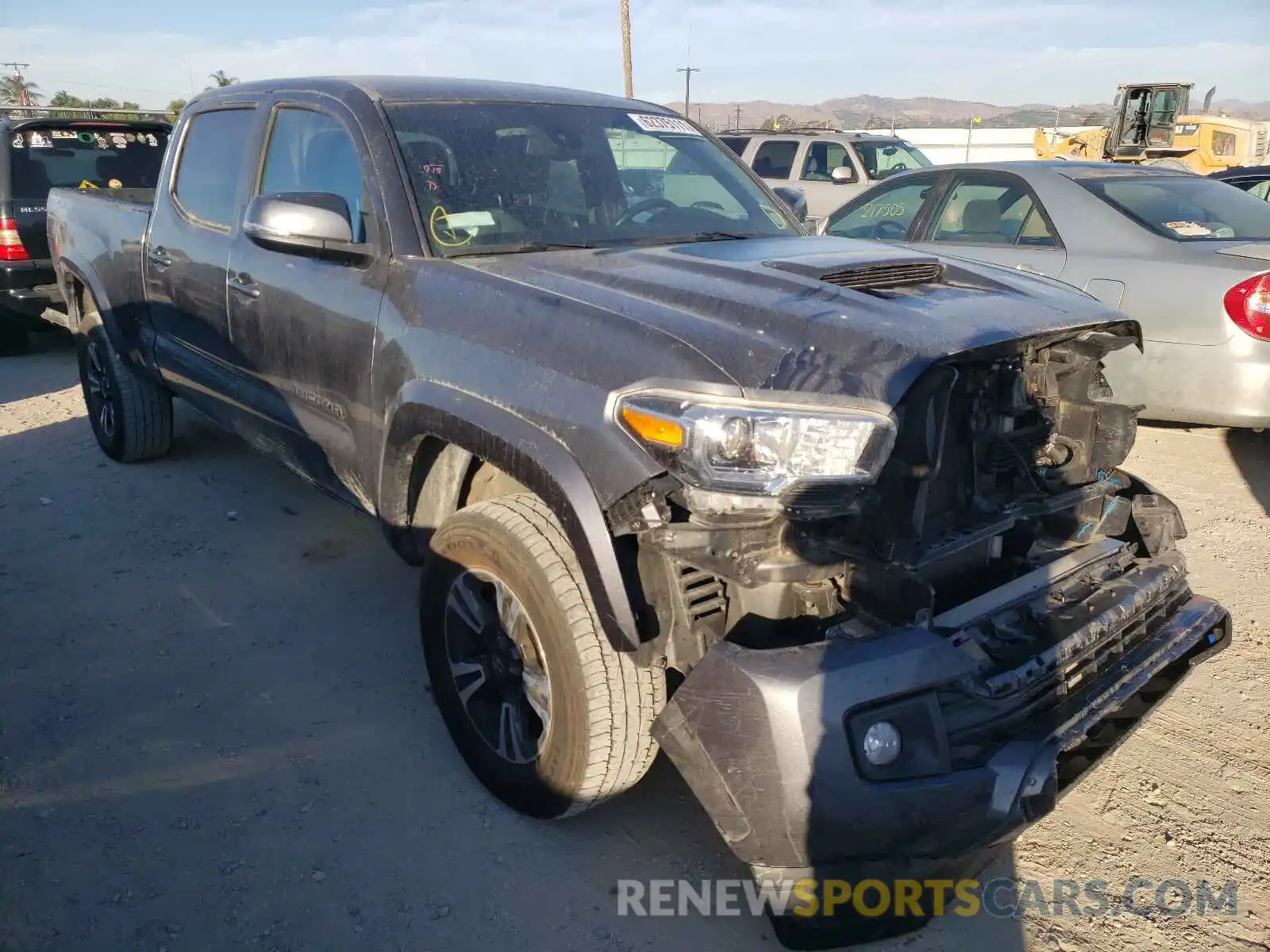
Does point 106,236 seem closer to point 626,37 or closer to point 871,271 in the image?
point 871,271

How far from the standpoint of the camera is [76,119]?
8.32m

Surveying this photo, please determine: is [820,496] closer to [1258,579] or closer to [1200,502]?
[1258,579]

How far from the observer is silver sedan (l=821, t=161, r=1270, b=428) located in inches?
191

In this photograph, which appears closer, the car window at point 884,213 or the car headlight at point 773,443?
the car headlight at point 773,443

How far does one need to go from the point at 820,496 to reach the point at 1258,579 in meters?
3.11

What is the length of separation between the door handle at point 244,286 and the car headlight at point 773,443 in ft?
7.18

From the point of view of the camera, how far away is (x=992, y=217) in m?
6.01

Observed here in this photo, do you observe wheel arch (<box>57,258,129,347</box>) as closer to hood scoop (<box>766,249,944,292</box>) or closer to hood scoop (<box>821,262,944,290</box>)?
hood scoop (<box>766,249,944,292</box>)

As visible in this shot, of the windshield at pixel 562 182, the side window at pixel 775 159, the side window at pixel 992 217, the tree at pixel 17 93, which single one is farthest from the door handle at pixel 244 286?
the tree at pixel 17 93

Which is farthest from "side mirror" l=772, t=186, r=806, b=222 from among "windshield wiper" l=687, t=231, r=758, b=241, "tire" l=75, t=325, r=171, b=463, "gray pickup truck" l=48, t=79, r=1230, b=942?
"tire" l=75, t=325, r=171, b=463

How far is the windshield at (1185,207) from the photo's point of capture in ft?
17.6

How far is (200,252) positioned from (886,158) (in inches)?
444

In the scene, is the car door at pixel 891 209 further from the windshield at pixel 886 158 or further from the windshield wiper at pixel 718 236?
the windshield at pixel 886 158

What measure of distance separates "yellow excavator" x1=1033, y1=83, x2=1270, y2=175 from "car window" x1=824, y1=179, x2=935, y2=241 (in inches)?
587
